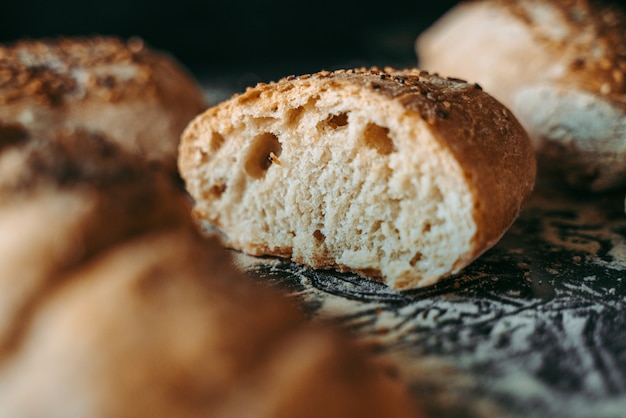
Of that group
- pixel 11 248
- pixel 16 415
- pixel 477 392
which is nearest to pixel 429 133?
pixel 477 392

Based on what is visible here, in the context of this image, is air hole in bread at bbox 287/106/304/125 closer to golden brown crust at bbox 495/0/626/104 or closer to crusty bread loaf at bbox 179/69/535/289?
crusty bread loaf at bbox 179/69/535/289

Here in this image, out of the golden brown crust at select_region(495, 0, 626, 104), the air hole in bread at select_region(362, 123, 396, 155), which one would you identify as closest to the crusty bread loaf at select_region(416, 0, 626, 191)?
the golden brown crust at select_region(495, 0, 626, 104)

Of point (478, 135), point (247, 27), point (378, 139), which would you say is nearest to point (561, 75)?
point (478, 135)

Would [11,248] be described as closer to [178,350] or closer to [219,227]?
[178,350]

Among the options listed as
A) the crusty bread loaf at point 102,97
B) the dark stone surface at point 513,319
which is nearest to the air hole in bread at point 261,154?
the dark stone surface at point 513,319

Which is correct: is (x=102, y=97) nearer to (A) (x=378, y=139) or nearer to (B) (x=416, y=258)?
(A) (x=378, y=139)

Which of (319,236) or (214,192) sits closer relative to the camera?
(319,236)
